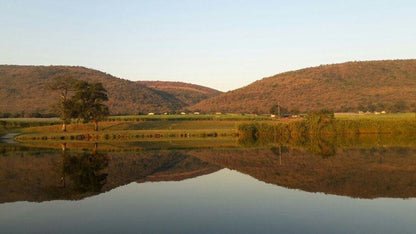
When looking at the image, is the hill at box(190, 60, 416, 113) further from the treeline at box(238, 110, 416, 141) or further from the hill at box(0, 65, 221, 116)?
the treeline at box(238, 110, 416, 141)

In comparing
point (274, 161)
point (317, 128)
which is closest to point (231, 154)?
point (274, 161)

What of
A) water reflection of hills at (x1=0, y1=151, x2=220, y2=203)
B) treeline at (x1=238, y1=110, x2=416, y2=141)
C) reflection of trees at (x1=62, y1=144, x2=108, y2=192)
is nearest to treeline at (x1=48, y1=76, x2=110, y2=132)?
water reflection of hills at (x1=0, y1=151, x2=220, y2=203)

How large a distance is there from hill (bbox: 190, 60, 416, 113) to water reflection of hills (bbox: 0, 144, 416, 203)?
2680 inches

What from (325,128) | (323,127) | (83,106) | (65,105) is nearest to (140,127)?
(83,106)

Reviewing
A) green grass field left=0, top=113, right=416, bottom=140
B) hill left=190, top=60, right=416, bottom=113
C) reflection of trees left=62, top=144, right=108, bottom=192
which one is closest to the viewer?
reflection of trees left=62, top=144, right=108, bottom=192

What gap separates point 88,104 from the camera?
66.0 meters

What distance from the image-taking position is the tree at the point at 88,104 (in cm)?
6475

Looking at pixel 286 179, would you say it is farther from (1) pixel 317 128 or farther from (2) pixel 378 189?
(1) pixel 317 128

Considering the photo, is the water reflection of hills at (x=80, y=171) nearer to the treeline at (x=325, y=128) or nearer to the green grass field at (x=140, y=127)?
the green grass field at (x=140, y=127)

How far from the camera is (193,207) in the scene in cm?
1853

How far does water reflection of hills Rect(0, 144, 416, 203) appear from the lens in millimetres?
22438

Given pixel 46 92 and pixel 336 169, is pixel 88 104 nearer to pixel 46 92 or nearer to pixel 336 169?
pixel 336 169

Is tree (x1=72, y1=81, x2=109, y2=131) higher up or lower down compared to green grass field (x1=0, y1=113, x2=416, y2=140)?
higher up

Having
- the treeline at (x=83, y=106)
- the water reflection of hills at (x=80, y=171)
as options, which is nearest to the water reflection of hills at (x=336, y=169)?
the water reflection of hills at (x=80, y=171)
